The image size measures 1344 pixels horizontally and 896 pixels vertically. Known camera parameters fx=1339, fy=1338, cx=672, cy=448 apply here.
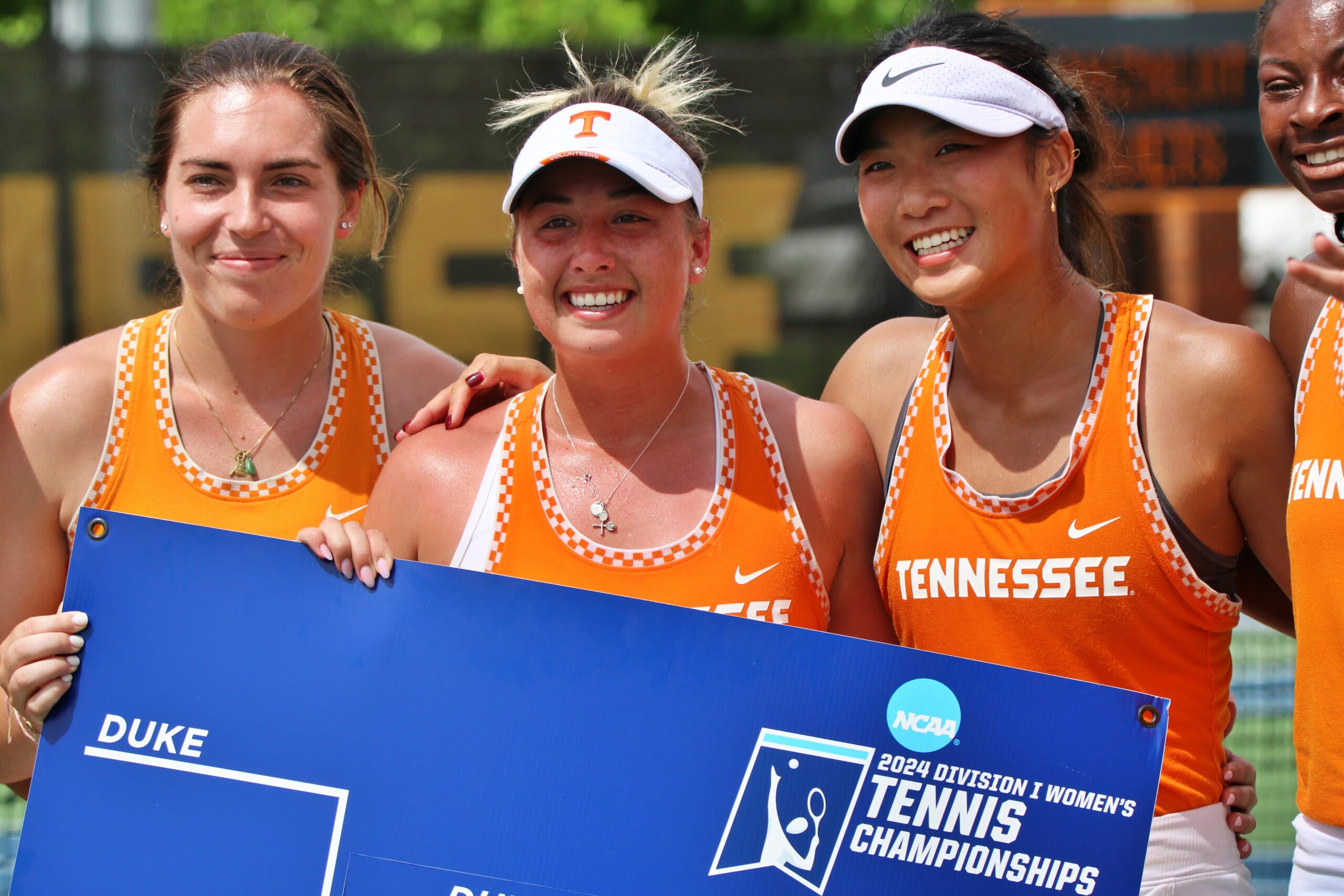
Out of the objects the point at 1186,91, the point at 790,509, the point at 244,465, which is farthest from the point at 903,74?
the point at 1186,91

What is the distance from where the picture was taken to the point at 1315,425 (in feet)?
8.11

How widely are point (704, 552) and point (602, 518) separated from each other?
0.73 feet

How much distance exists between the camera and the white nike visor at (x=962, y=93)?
260 cm

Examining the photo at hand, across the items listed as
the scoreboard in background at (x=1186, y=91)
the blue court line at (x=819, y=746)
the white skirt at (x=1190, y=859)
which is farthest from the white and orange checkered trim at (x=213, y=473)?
the scoreboard in background at (x=1186, y=91)

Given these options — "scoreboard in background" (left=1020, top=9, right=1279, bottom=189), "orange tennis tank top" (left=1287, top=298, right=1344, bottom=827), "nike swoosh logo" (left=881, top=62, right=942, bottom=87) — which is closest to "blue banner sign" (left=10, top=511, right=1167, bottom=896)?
"orange tennis tank top" (left=1287, top=298, right=1344, bottom=827)

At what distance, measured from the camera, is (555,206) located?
105 inches

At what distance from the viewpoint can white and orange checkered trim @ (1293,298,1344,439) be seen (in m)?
2.55

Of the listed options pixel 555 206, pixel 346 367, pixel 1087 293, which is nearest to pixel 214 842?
pixel 346 367

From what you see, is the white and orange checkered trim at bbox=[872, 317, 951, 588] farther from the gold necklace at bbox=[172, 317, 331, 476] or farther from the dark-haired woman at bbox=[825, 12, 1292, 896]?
the gold necklace at bbox=[172, 317, 331, 476]

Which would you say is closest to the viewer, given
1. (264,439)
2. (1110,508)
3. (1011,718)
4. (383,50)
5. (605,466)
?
(1011,718)

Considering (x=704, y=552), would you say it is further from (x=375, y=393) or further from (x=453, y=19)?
(x=453, y=19)

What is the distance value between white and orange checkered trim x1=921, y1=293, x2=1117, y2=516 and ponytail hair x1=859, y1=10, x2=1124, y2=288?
0.76 feet

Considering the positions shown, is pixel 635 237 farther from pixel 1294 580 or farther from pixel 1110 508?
pixel 1294 580

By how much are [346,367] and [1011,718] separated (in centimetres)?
167
